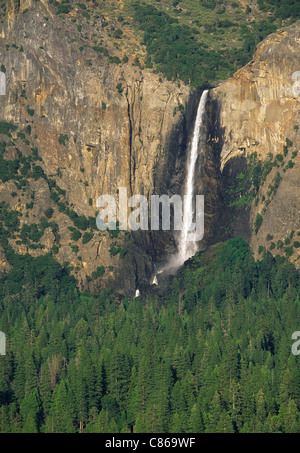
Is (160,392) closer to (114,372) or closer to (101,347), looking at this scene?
(114,372)
